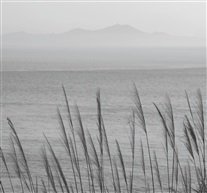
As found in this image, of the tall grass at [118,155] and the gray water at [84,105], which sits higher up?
the tall grass at [118,155]

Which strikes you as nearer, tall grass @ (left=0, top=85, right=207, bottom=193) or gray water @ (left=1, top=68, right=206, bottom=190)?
tall grass @ (left=0, top=85, right=207, bottom=193)

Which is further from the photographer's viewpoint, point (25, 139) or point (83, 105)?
point (83, 105)

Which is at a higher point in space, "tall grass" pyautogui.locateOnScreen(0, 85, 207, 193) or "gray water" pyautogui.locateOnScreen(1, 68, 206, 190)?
"tall grass" pyautogui.locateOnScreen(0, 85, 207, 193)

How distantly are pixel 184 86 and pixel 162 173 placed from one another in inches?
1155

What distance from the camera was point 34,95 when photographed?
32.7m

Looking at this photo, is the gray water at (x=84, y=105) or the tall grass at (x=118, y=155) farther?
the gray water at (x=84, y=105)

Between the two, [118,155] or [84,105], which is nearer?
[118,155]

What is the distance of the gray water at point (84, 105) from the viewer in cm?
1648

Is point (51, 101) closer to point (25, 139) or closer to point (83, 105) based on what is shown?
point (83, 105)

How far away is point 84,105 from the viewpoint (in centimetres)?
2734

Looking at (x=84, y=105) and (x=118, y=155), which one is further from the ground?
(x=118, y=155)

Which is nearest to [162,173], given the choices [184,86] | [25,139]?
[25,139]

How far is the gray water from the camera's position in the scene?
16.5 metres

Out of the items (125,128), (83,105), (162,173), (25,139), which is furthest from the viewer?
(83,105)
